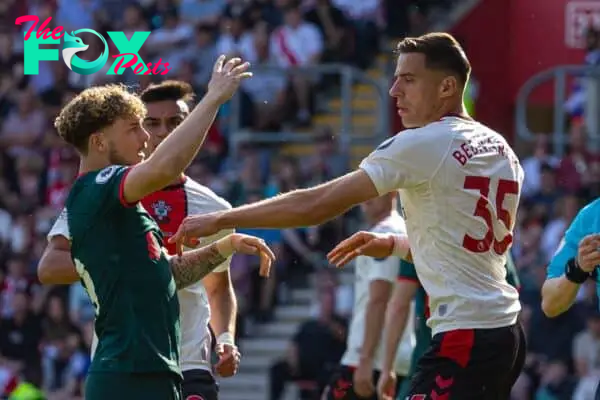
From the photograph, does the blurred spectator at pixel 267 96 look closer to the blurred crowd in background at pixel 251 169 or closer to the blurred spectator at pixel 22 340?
the blurred crowd in background at pixel 251 169

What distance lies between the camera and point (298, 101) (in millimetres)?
17859

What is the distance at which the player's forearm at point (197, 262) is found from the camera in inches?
275

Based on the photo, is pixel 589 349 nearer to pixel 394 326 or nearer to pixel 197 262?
pixel 394 326

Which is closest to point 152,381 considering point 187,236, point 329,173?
point 187,236

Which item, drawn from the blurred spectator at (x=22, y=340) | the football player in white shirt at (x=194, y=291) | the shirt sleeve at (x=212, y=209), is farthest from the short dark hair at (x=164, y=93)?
the blurred spectator at (x=22, y=340)

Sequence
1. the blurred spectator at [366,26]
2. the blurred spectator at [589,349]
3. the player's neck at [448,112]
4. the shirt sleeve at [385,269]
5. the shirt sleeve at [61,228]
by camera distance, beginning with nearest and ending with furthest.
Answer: the player's neck at [448,112] < the shirt sleeve at [61,228] < the shirt sleeve at [385,269] < the blurred spectator at [589,349] < the blurred spectator at [366,26]

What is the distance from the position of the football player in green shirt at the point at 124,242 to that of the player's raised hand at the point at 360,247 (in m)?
0.31

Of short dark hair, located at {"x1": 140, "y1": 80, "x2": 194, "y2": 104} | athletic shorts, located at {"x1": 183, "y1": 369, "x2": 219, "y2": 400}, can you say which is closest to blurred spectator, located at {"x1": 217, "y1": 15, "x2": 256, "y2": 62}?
short dark hair, located at {"x1": 140, "y1": 80, "x2": 194, "y2": 104}

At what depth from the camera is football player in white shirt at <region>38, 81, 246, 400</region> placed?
7.76 m

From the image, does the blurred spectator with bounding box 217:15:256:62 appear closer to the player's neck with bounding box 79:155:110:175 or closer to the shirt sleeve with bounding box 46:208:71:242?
the shirt sleeve with bounding box 46:208:71:242

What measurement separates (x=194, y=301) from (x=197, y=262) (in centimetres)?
85

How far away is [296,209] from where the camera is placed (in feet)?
20.7

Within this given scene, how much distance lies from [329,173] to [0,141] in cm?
520

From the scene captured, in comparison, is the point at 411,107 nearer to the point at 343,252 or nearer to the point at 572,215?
the point at 343,252
